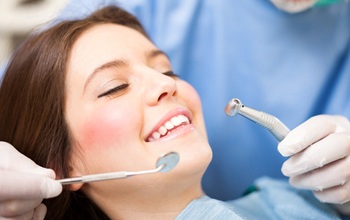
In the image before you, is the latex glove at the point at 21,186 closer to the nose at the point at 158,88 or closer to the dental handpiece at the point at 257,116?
the nose at the point at 158,88

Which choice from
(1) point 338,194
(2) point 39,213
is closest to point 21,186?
(2) point 39,213

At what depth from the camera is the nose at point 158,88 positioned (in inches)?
42.1

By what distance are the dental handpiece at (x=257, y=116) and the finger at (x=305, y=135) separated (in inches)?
0.8

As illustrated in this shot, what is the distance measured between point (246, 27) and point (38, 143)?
0.77m

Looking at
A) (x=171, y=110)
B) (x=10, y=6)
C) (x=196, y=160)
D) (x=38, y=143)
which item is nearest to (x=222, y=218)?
(x=196, y=160)

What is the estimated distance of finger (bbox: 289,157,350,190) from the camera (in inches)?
45.1

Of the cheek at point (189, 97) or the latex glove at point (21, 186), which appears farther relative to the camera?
the cheek at point (189, 97)

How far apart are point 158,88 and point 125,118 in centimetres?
10

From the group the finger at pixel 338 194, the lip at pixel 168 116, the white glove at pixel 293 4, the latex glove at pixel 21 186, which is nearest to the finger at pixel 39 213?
the latex glove at pixel 21 186

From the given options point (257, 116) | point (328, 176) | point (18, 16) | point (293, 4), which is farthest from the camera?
point (18, 16)

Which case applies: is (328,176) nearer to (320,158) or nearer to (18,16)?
(320,158)

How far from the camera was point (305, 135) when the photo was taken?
43.4 inches

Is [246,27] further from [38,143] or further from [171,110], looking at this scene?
[38,143]

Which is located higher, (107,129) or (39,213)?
(107,129)
